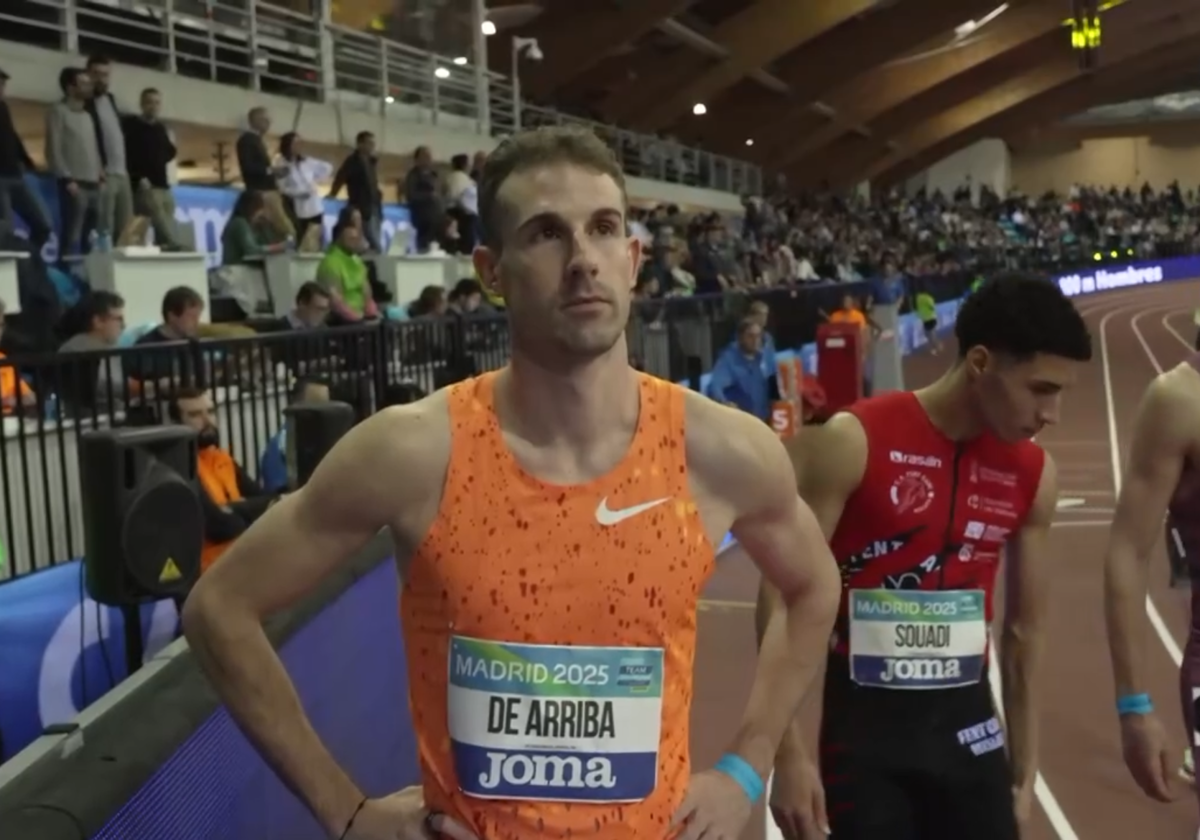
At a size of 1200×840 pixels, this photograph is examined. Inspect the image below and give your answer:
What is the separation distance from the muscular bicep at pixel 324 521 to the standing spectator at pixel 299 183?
456 inches

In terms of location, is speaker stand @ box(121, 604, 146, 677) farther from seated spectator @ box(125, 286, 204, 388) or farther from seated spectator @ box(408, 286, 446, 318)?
seated spectator @ box(408, 286, 446, 318)

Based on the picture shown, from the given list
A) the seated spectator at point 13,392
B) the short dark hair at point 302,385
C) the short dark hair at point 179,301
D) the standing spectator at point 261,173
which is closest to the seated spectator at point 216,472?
the short dark hair at point 302,385

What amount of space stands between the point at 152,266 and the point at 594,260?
9.04m

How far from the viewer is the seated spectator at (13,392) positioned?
6434mm

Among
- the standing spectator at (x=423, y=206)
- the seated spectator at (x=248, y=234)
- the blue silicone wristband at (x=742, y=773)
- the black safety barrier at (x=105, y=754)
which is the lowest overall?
the black safety barrier at (x=105, y=754)

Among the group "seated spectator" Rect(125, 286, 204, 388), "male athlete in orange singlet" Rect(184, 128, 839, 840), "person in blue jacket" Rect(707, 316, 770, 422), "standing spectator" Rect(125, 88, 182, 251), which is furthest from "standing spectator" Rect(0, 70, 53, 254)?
"male athlete in orange singlet" Rect(184, 128, 839, 840)

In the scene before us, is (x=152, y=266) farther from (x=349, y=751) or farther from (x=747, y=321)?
(x=349, y=751)

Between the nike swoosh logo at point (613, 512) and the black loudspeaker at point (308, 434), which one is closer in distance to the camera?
the nike swoosh logo at point (613, 512)

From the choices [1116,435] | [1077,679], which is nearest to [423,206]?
[1116,435]

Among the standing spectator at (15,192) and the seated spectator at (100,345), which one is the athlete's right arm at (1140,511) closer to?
the seated spectator at (100,345)

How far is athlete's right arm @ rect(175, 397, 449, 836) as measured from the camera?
2.05m

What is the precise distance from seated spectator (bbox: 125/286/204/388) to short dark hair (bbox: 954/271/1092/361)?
4905mm

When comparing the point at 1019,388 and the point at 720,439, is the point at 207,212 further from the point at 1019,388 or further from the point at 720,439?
the point at 720,439

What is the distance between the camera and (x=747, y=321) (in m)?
12.8
